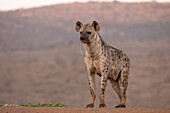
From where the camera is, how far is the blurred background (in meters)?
31.4

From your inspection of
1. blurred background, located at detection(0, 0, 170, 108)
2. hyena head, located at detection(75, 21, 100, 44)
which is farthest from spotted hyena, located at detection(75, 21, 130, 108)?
blurred background, located at detection(0, 0, 170, 108)

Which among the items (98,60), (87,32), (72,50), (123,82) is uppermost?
(72,50)

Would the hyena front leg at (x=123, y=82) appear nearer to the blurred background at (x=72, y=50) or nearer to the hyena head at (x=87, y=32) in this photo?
the hyena head at (x=87, y=32)

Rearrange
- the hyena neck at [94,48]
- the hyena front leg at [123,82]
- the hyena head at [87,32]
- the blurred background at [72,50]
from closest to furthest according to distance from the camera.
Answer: the hyena head at [87,32] → the hyena neck at [94,48] → the hyena front leg at [123,82] → the blurred background at [72,50]

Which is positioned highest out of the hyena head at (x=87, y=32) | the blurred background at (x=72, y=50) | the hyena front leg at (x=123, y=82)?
the blurred background at (x=72, y=50)

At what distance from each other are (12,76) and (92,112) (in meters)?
26.9

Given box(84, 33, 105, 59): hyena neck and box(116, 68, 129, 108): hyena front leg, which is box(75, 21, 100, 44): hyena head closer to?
box(84, 33, 105, 59): hyena neck

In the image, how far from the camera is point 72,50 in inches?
1548

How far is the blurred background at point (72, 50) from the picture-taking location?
31.4 meters

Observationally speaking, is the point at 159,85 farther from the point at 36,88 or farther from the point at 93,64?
the point at 93,64

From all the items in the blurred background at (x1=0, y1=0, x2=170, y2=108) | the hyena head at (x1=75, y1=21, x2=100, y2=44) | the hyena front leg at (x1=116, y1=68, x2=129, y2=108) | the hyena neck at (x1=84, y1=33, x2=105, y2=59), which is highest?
the blurred background at (x1=0, y1=0, x2=170, y2=108)

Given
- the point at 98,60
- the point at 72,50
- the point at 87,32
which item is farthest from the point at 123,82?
the point at 72,50

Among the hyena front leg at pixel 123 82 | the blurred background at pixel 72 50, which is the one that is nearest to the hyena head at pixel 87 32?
A: the hyena front leg at pixel 123 82

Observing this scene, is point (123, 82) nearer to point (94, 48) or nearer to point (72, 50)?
point (94, 48)
